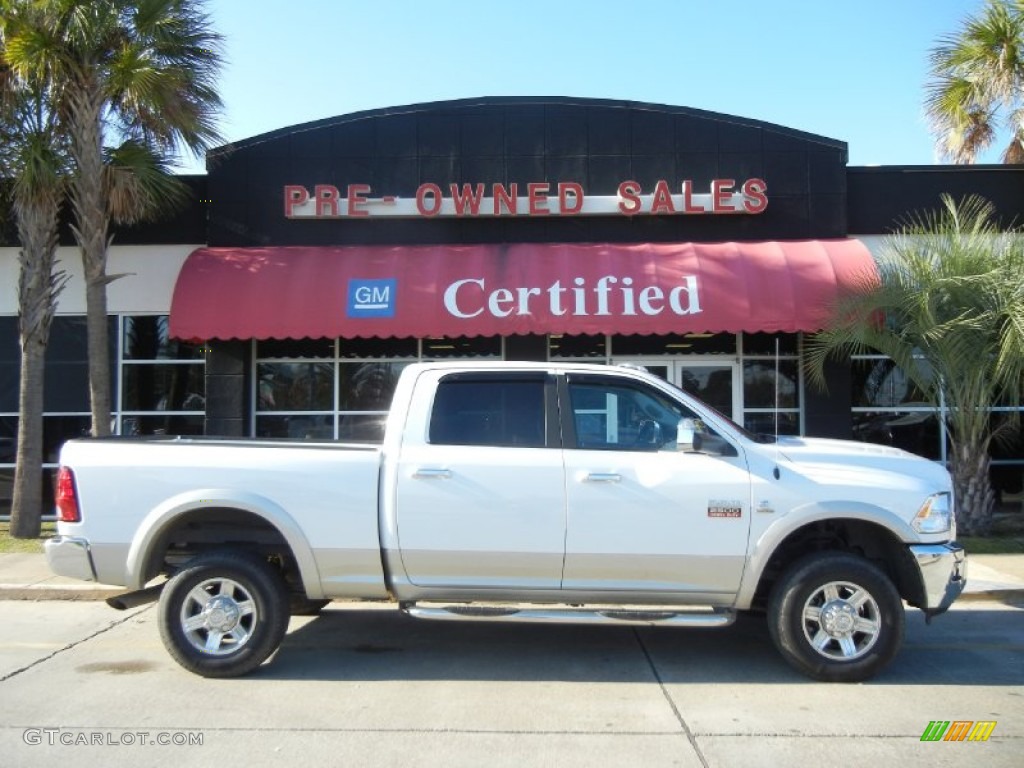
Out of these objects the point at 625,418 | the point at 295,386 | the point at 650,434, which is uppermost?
the point at 295,386

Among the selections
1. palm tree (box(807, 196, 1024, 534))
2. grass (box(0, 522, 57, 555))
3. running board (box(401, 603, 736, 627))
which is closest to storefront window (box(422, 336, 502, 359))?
palm tree (box(807, 196, 1024, 534))

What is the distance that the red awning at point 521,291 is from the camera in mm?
11680

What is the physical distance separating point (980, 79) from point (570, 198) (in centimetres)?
590

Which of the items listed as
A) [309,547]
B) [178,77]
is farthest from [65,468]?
[178,77]

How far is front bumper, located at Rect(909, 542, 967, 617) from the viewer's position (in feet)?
18.7

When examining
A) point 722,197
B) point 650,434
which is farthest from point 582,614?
point 722,197

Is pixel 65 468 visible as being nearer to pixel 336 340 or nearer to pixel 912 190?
pixel 336 340

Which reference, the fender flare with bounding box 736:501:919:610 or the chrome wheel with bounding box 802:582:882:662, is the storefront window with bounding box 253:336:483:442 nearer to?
the fender flare with bounding box 736:501:919:610

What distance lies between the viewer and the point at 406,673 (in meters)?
6.05

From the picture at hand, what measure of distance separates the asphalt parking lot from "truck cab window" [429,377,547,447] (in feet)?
5.29

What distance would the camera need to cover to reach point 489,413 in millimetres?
6059

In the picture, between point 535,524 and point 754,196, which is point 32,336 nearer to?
point 535,524

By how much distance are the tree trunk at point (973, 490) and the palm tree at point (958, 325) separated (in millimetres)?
12

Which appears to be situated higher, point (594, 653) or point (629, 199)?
point (629, 199)
